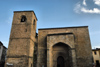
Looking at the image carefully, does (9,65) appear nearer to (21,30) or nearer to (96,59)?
(21,30)

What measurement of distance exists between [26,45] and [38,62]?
3713mm

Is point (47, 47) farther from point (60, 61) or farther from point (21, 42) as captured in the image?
point (21, 42)

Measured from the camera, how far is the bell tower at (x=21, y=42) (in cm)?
1180

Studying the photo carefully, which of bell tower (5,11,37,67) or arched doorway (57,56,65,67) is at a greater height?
bell tower (5,11,37,67)

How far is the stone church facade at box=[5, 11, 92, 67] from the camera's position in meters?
12.0

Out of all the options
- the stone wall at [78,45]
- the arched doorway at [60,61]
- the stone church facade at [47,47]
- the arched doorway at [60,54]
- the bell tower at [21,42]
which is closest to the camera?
the bell tower at [21,42]

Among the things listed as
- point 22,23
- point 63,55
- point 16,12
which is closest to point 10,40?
point 22,23

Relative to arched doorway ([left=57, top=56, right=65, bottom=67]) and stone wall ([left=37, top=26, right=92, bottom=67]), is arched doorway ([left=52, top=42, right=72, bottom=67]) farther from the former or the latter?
stone wall ([left=37, top=26, right=92, bottom=67])

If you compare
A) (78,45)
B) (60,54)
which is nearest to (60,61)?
(60,54)

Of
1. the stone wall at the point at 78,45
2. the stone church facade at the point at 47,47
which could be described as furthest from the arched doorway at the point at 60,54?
the stone wall at the point at 78,45

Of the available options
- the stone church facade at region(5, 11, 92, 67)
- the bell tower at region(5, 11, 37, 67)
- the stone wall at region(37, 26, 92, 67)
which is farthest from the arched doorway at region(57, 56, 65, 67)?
the bell tower at region(5, 11, 37, 67)

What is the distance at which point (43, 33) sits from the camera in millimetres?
15211

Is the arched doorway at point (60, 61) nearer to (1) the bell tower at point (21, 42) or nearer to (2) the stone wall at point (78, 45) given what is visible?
(2) the stone wall at point (78, 45)

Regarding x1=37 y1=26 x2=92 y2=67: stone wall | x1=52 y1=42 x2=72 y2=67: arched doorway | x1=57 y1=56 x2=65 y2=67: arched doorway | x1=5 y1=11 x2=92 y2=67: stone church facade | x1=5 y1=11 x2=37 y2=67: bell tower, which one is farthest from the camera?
x1=57 y1=56 x2=65 y2=67: arched doorway
